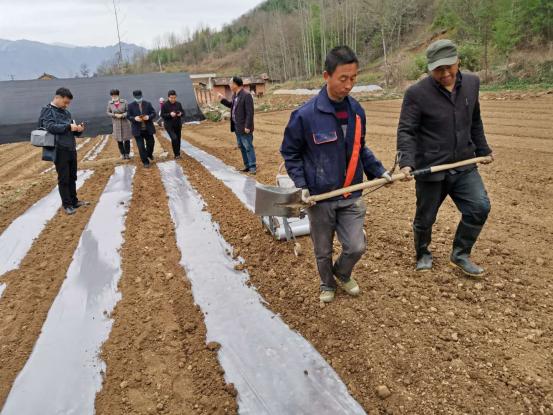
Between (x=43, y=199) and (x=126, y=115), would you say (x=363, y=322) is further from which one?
(x=126, y=115)

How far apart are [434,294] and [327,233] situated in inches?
38.7

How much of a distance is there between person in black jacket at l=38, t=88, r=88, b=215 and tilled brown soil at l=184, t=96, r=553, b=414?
229 cm

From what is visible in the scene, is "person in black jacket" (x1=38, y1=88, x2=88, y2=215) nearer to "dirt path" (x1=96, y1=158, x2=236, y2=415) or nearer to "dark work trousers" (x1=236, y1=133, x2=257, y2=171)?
"dirt path" (x1=96, y1=158, x2=236, y2=415)

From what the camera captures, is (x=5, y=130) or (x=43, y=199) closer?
(x=43, y=199)

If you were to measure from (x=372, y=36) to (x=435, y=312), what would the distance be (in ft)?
177

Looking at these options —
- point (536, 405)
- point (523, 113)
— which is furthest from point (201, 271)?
point (523, 113)

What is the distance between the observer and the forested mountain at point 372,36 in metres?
22.0

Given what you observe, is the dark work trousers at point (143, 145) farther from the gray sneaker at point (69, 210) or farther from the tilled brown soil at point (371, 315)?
the tilled brown soil at point (371, 315)

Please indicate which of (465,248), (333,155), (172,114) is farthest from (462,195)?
(172,114)

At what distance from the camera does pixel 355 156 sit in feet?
8.07

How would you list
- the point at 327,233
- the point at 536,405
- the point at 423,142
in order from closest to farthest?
the point at 536,405 → the point at 327,233 → the point at 423,142

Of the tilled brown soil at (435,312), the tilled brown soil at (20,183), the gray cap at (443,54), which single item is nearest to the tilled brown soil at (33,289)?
the tilled brown soil at (20,183)

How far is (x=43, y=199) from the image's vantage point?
625 centimetres

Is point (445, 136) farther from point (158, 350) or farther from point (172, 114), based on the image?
point (172, 114)
